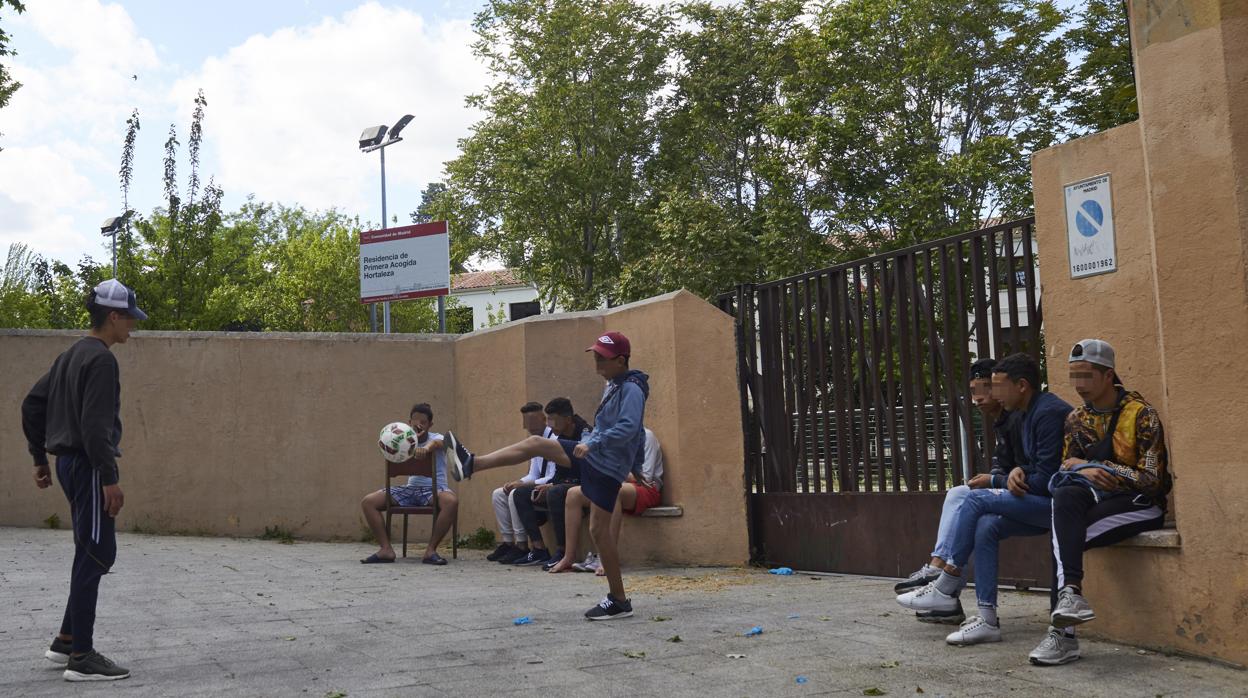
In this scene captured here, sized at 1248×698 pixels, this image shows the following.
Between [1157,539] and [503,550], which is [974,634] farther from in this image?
[503,550]

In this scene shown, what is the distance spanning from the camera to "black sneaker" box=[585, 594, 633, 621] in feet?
21.4

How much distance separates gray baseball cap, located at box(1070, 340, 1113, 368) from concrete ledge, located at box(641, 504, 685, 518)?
4470 mm

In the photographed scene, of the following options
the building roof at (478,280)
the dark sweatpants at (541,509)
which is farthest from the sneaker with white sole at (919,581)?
the building roof at (478,280)

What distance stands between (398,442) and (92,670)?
467 centimetres

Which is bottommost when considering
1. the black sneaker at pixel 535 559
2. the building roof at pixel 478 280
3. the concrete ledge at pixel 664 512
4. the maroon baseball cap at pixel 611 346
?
the black sneaker at pixel 535 559

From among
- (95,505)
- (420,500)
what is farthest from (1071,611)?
(420,500)

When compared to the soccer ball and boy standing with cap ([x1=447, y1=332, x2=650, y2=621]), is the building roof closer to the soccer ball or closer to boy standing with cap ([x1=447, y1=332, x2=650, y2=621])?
the soccer ball

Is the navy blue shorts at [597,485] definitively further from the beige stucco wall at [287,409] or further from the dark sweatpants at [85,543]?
the beige stucco wall at [287,409]

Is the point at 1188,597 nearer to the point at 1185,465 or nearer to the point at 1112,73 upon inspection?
the point at 1185,465

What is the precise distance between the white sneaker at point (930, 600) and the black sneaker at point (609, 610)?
1562 millimetres

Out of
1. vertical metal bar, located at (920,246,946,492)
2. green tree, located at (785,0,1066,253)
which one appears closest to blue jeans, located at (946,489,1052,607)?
vertical metal bar, located at (920,246,946,492)

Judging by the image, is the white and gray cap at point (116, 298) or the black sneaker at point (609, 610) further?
the black sneaker at point (609, 610)

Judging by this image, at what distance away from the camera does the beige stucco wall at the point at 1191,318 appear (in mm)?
5090

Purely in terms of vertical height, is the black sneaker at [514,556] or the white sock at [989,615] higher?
the white sock at [989,615]
